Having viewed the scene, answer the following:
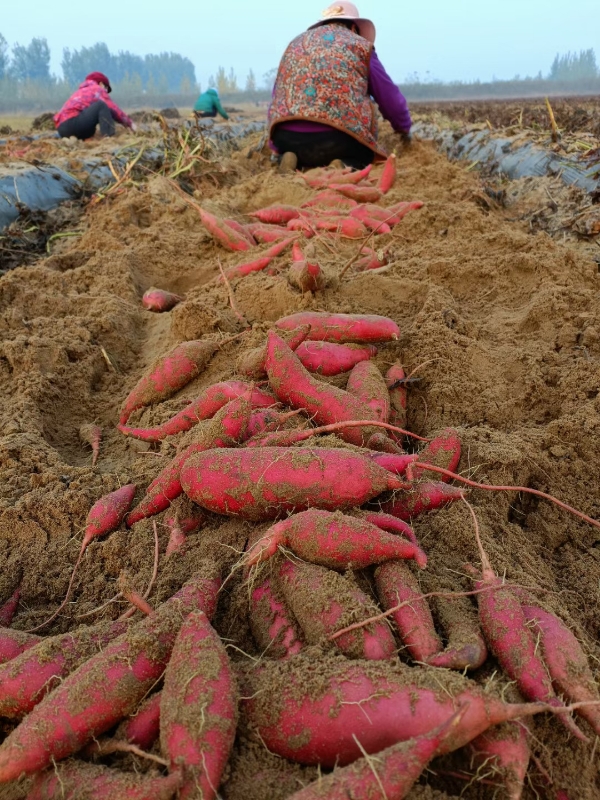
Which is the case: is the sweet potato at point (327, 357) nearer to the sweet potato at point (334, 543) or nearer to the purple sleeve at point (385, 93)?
the sweet potato at point (334, 543)

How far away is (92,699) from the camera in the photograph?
1.23m

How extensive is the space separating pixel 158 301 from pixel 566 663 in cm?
317

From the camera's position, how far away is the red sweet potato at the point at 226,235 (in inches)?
165

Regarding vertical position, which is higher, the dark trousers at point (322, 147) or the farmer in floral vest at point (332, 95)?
the farmer in floral vest at point (332, 95)

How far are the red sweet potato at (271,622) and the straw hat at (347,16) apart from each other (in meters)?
7.49

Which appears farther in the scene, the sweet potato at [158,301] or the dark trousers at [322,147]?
the dark trousers at [322,147]

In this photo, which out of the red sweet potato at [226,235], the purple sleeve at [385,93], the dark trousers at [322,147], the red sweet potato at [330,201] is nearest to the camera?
the red sweet potato at [226,235]

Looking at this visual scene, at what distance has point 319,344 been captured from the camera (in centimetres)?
248

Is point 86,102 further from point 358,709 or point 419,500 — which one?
point 358,709

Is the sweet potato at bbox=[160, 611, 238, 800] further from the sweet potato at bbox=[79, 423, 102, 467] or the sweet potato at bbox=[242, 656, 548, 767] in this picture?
the sweet potato at bbox=[79, 423, 102, 467]

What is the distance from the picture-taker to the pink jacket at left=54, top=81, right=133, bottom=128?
32.5ft

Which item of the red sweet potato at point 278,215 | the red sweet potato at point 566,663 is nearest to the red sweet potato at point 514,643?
the red sweet potato at point 566,663

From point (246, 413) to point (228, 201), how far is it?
446 cm

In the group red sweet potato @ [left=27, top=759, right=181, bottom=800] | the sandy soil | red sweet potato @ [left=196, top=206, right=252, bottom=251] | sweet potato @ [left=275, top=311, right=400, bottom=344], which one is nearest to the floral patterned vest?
the sandy soil
